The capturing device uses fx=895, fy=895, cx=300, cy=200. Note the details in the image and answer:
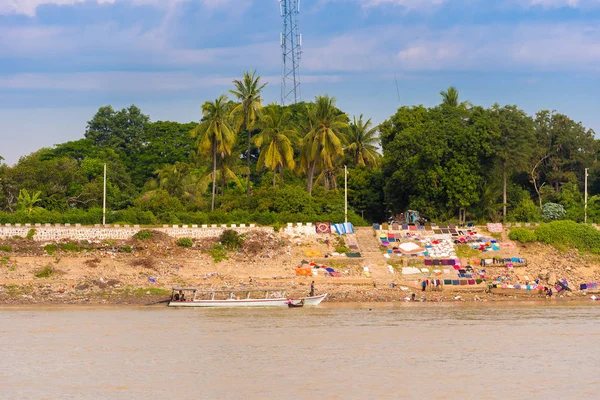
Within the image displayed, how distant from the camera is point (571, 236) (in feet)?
200

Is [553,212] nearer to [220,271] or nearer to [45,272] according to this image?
[220,271]

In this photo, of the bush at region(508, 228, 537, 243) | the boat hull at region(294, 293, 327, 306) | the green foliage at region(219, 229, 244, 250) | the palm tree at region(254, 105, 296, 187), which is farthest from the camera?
the palm tree at region(254, 105, 296, 187)

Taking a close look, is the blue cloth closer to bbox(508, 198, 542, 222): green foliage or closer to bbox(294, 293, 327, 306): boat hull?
bbox(508, 198, 542, 222): green foliage

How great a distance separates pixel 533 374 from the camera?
99.2ft

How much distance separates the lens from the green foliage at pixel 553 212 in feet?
224

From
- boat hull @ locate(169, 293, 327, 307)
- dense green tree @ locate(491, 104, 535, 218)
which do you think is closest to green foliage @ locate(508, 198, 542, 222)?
dense green tree @ locate(491, 104, 535, 218)

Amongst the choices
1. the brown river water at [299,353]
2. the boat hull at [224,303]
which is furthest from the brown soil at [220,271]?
the brown river water at [299,353]

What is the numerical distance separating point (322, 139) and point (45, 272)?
26704 mm

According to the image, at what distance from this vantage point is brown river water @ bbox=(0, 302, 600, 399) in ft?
91.4

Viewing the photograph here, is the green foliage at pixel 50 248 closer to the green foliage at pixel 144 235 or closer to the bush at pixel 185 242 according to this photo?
the green foliage at pixel 144 235

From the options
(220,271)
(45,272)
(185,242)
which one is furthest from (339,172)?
(45,272)

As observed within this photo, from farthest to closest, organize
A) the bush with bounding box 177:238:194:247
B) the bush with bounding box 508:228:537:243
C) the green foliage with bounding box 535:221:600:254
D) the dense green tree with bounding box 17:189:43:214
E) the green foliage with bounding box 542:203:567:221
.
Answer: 1. the green foliage with bounding box 542:203:567:221
2. the dense green tree with bounding box 17:189:43:214
3. the bush with bounding box 508:228:537:243
4. the green foliage with bounding box 535:221:600:254
5. the bush with bounding box 177:238:194:247

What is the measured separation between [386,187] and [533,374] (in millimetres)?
40048

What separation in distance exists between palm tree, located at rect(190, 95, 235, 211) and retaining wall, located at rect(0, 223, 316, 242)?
9465 mm
